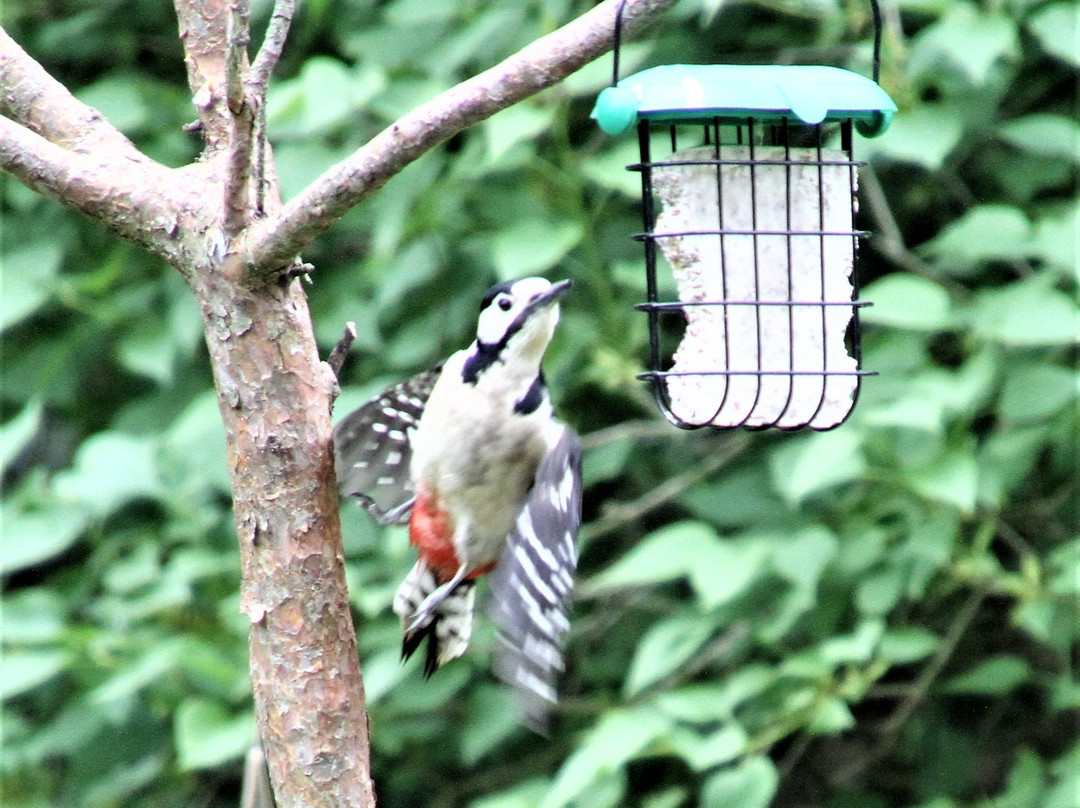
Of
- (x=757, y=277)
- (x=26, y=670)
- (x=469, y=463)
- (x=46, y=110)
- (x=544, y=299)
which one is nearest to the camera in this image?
(x=46, y=110)

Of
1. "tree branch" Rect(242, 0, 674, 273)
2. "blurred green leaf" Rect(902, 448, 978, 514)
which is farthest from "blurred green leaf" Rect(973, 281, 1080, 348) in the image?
"tree branch" Rect(242, 0, 674, 273)

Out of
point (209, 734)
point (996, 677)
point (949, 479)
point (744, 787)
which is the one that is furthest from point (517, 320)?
point (996, 677)

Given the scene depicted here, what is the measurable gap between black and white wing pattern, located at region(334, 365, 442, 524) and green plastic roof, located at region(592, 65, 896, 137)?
799mm

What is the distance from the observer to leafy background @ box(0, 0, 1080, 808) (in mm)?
2402

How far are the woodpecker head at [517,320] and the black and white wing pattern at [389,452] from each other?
0.22 meters

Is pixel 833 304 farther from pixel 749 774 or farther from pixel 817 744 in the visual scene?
pixel 817 744

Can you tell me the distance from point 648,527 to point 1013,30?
49.2 inches

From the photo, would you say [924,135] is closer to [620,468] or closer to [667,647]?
[620,468]

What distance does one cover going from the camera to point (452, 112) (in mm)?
1388

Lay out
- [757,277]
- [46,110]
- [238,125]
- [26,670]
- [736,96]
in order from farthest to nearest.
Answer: [26,670]
[757,277]
[46,110]
[736,96]
[238,125]

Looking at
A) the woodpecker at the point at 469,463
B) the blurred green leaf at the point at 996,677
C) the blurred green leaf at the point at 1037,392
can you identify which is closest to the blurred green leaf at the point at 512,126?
the woodpecker at the point at 469,463

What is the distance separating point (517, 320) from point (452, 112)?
62cm

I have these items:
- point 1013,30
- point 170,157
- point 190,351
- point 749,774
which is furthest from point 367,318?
point 1013,30

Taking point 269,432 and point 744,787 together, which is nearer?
point 269,432
